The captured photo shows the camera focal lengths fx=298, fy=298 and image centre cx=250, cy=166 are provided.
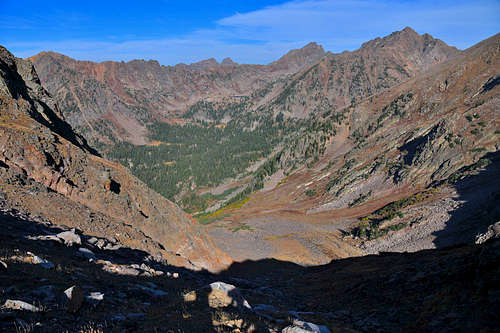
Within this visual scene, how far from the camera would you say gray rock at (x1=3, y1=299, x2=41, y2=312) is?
770cm

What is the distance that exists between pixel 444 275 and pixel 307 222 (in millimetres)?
55774

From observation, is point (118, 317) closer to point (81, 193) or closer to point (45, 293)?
point (45, 293)

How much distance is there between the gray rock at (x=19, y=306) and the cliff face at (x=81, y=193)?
13.8m

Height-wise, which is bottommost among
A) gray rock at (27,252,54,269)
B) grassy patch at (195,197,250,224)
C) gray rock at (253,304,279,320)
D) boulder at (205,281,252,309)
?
grassy patch at (195,197,250,224)

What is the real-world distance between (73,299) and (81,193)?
20.5m

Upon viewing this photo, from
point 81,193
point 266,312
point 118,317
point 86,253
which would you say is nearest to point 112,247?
point 86,253

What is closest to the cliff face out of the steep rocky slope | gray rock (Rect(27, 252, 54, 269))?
gray rock (Rect(27, 252, 54, 269))

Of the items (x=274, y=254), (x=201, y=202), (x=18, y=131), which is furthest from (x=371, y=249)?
(x=201, y=202)

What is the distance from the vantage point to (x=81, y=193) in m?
26.9

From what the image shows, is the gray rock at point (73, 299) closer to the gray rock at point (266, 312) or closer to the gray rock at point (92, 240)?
the gray rock at point (266, 312)

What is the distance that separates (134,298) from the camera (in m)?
12.1

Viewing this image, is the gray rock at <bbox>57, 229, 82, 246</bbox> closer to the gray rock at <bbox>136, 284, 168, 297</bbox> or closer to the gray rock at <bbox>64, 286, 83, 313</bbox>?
the gray rock at <bbox>136, 284, 168, 297</bbox>

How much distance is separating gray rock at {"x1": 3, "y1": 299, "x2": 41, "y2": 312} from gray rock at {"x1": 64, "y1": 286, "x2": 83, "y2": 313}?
85 cm

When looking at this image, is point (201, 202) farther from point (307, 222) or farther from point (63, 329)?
point (63, 329)
